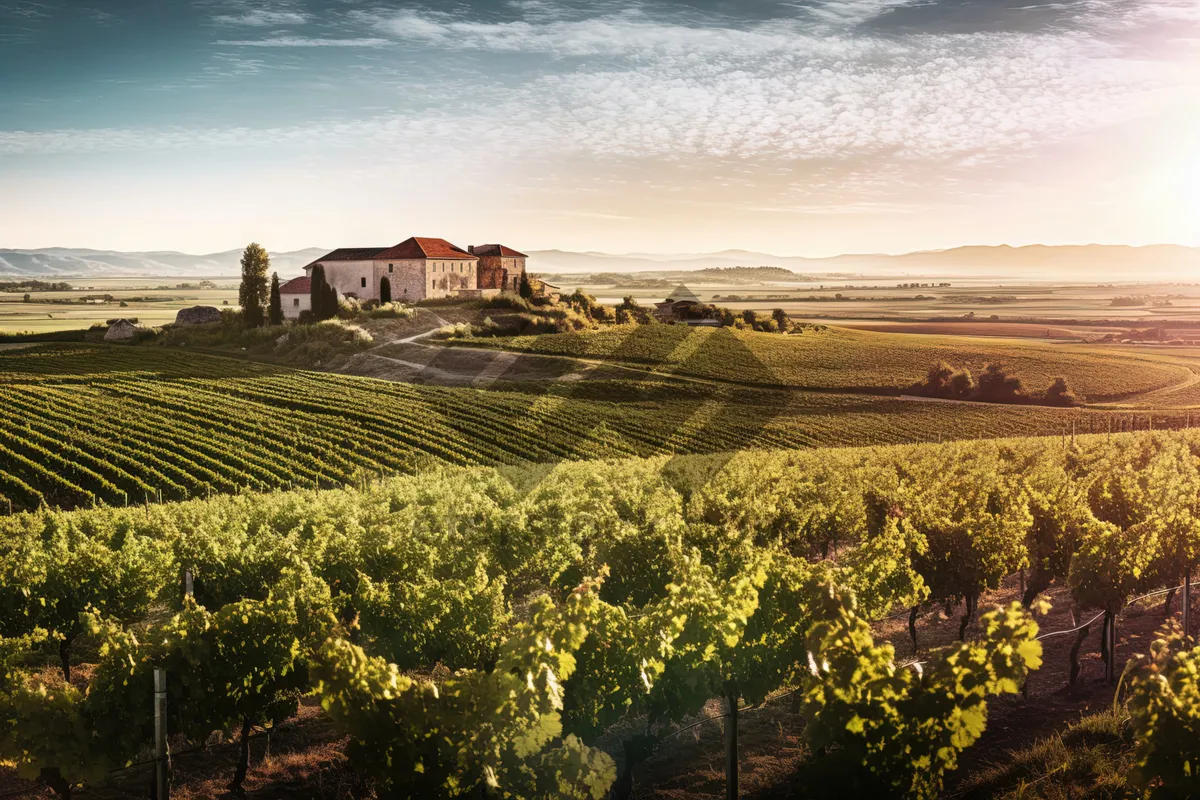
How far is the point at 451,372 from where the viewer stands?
65.2 metres

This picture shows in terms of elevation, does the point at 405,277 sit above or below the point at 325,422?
above

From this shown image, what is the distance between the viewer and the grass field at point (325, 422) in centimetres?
3372

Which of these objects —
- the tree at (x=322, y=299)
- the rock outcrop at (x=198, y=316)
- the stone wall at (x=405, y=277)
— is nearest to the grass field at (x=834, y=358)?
the tree at (x=322, y=299)

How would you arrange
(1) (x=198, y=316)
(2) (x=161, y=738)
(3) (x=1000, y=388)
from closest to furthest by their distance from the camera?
(2) (x=161, y=738), (3) (x=1000, y=388), (1) (x=198, y=316)

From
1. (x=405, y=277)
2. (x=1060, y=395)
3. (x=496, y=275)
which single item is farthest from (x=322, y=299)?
(x=1060, y=395)

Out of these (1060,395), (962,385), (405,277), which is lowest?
(1060,395)

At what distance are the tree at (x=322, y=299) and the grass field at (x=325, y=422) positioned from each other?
47.3ft

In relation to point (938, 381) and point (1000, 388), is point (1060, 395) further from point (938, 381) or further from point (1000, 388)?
point (938, 381)

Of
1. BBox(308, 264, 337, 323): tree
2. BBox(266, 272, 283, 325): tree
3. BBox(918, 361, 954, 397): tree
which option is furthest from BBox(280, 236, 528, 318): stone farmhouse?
BBox(918, 361, 954, 397): tree

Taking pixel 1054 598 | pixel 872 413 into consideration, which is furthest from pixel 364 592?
pixel 872 413

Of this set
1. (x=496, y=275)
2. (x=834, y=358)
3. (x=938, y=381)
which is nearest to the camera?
(x=938, y=381)

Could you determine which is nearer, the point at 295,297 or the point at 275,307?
the point at 275,307

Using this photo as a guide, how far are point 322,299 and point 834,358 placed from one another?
157ft

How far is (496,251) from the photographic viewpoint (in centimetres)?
9800
